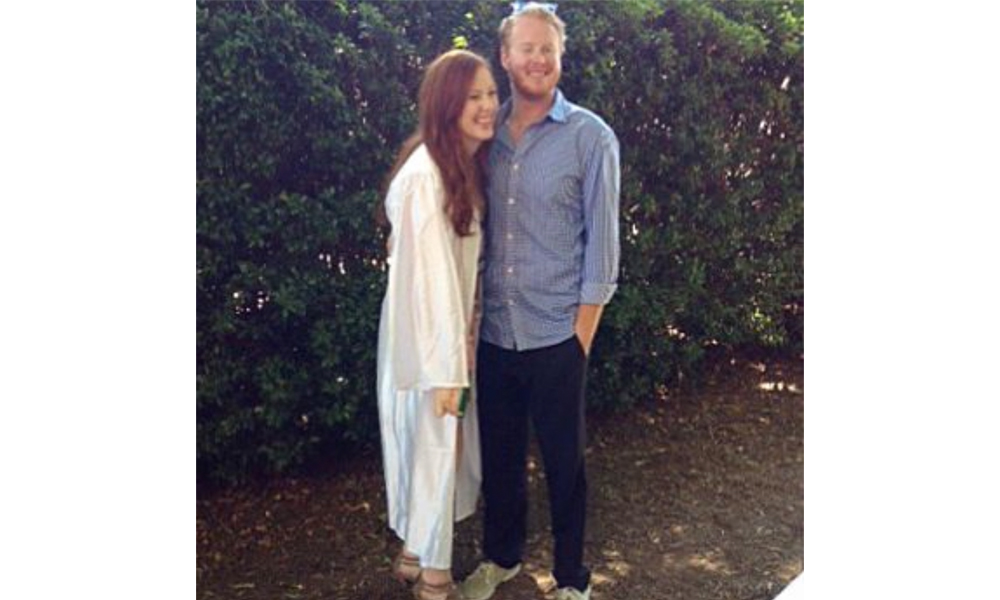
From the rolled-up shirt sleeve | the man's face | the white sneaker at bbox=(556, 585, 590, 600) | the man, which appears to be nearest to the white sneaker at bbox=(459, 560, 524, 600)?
the man

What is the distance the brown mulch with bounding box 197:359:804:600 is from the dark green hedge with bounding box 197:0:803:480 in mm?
106

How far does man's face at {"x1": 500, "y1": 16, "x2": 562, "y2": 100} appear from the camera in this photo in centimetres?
302

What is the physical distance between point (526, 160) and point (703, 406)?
44.0 inches

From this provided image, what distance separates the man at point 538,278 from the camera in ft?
9.98

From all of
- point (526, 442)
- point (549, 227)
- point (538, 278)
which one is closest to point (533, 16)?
point (549, 227)

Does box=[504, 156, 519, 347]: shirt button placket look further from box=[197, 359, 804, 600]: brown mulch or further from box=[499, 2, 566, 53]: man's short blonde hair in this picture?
box=[197, 359, 804, 600]: brown mulch

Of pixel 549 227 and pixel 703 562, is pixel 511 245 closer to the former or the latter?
pixel 549 227

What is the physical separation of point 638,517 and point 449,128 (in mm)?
1301

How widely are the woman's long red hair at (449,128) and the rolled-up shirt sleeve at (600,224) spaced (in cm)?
36

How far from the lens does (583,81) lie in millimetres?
3305

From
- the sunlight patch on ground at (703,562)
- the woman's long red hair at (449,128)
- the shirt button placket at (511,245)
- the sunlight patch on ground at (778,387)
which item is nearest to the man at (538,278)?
the shirt button placket at (511,245)

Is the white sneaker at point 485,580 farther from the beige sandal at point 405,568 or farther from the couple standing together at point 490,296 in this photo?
the beige sandal at point 405,568
